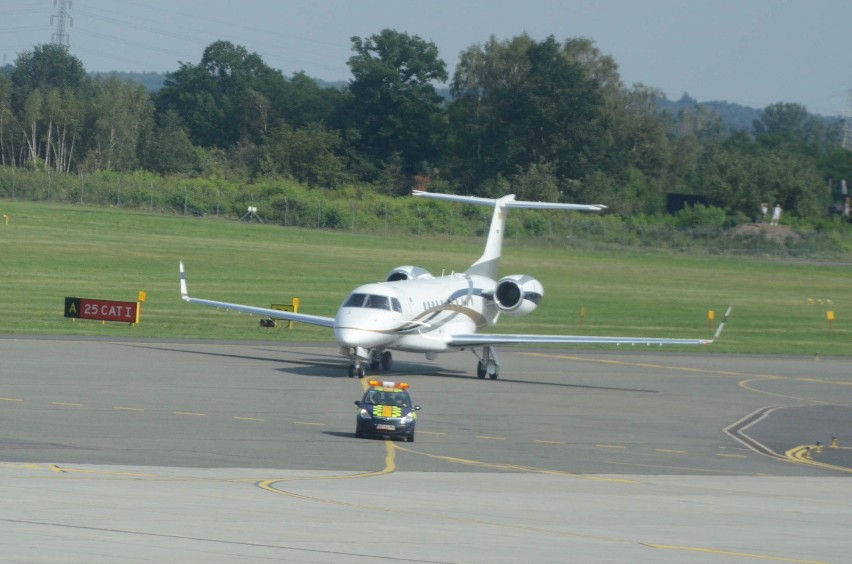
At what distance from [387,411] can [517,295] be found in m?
16.3

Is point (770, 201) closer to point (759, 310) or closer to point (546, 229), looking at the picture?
point (546, 229)

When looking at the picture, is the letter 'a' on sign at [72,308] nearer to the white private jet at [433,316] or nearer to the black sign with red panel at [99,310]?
the black sign with red panel at [99,310]

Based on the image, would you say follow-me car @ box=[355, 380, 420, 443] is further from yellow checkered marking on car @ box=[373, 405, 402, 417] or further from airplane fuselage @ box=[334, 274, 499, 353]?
airplane fuselage @ box=[334, 274, 499, 353]

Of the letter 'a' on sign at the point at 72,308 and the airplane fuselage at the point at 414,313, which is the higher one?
the airplane fuselage at the point at 414,313

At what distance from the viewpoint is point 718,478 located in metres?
24.8

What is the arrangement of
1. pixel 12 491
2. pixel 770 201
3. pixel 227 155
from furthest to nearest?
pixel 227 155, pixel 770 201, pixel 12 491

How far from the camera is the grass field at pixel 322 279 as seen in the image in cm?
5931

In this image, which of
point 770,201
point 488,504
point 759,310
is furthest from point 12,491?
point 770,201

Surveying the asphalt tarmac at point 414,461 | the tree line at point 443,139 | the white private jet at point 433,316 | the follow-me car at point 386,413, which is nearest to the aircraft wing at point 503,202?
the white private jet at point 433,316

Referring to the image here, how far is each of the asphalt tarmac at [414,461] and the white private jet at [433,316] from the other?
1.24m

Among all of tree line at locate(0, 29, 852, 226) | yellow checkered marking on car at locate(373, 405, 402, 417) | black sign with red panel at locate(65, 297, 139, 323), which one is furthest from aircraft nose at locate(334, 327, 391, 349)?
tree line at locate(0, 29, 852, 226)

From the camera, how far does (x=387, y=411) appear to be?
27766 mm

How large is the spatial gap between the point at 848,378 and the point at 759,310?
29.7m

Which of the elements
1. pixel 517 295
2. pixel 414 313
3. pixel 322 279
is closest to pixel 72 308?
pixel 414 313
